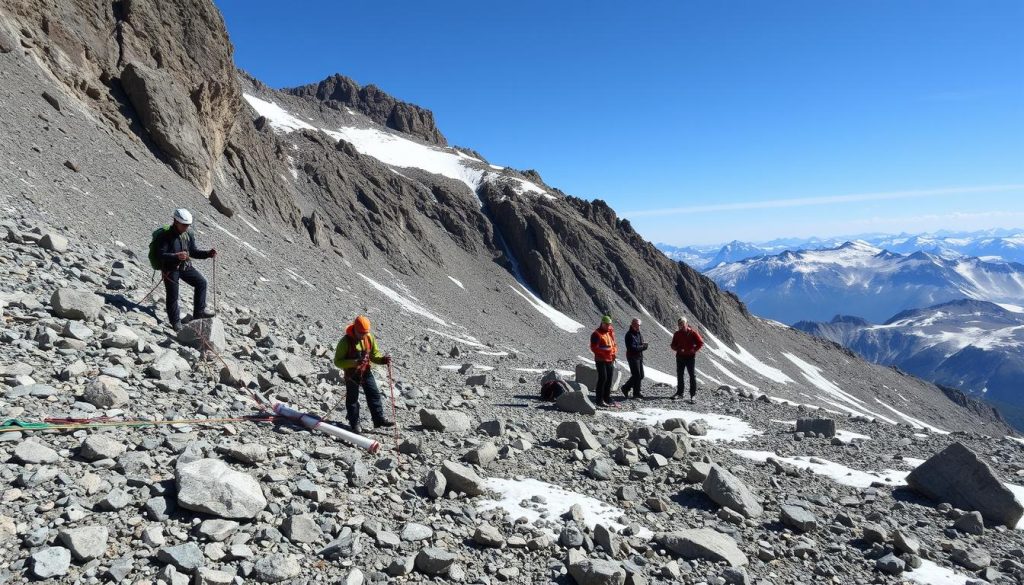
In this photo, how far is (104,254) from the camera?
14188mm

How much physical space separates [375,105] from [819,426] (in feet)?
431

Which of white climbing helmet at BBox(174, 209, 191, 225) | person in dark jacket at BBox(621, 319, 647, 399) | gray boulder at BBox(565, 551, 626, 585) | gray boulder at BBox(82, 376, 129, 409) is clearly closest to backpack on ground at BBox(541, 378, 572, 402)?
person in dark jacket at BBox(621, 319, 647, 399)

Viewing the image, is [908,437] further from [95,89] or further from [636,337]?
[95,89]

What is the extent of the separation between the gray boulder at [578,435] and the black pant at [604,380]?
174 inches

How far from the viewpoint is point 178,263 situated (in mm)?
11156

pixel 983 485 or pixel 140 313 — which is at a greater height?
pixel 140 313

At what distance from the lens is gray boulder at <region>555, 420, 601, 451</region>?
10.7 metres

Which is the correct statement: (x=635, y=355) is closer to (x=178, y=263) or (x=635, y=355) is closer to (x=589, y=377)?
(x=589, y=377)

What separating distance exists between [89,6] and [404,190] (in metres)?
44.8

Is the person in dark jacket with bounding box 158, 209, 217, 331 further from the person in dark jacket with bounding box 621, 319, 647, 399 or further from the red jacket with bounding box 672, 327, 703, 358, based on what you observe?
the red jacket with bounding box 672, 327, 703, 358

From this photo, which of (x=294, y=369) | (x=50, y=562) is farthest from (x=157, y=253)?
(x=50, y=562)

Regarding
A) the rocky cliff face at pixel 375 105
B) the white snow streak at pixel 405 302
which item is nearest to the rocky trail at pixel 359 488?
the white snow streak at pixel 405 302

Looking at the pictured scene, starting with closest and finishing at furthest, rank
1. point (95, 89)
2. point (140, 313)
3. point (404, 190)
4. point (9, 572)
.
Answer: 1. point (9, 572)
2. point (140, 313)
3. point (95, 89)
4. point (404, 190)

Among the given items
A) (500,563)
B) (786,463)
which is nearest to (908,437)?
(786,463)
